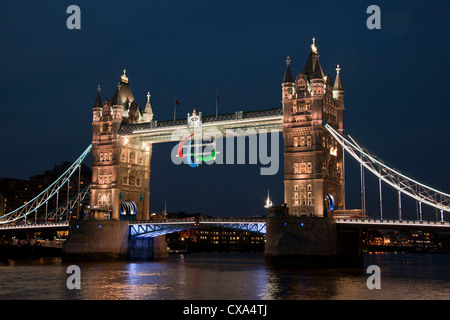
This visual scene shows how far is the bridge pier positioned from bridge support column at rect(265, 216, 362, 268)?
23.9m

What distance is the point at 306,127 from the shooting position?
68.7 m

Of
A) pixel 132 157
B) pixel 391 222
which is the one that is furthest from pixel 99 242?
pixel 391 222

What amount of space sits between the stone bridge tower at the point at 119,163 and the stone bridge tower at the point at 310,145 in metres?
26.1

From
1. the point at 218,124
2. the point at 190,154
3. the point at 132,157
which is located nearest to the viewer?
the point at 218,124

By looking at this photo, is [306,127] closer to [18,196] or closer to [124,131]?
[124,131]

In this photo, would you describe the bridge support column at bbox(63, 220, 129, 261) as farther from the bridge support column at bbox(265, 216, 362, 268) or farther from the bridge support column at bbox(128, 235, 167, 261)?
the bridge support column at bbox(265, 216, 362, 268)

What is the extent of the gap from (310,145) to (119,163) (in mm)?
29041

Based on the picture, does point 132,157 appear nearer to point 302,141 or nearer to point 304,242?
point 302,141

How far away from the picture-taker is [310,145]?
6825 centimetres

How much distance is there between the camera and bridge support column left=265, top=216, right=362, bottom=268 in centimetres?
6150

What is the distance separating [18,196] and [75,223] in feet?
336

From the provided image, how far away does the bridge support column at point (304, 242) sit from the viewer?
202 feet

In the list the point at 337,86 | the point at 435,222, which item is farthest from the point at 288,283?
the point at 337,86
